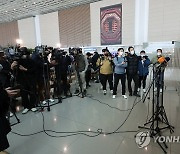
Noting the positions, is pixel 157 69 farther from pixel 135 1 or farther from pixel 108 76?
pixel 135 1

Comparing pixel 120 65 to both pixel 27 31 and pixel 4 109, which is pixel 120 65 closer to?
pixel 4 109

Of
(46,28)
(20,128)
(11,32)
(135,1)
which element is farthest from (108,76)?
(11,32)

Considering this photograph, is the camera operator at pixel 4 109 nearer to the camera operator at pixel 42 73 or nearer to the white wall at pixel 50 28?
the camera operator at pixel 42 73

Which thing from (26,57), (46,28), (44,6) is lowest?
(26,57)

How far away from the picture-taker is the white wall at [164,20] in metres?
9.31

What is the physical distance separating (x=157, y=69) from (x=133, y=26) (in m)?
8.95

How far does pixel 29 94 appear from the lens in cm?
374

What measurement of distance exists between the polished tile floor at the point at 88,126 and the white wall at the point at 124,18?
24.2 ft

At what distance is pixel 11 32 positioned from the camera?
17.9 meters

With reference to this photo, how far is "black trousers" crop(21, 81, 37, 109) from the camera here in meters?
3.63

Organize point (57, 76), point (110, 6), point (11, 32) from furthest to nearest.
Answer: point (11, 32)
point (110, 6)
point (57, 76)

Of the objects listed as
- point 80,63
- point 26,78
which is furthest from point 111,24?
point 26,78

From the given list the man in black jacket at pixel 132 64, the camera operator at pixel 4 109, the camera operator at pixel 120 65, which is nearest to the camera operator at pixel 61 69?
the camera operator at pixel 120 65

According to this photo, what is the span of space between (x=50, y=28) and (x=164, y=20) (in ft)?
32.6
